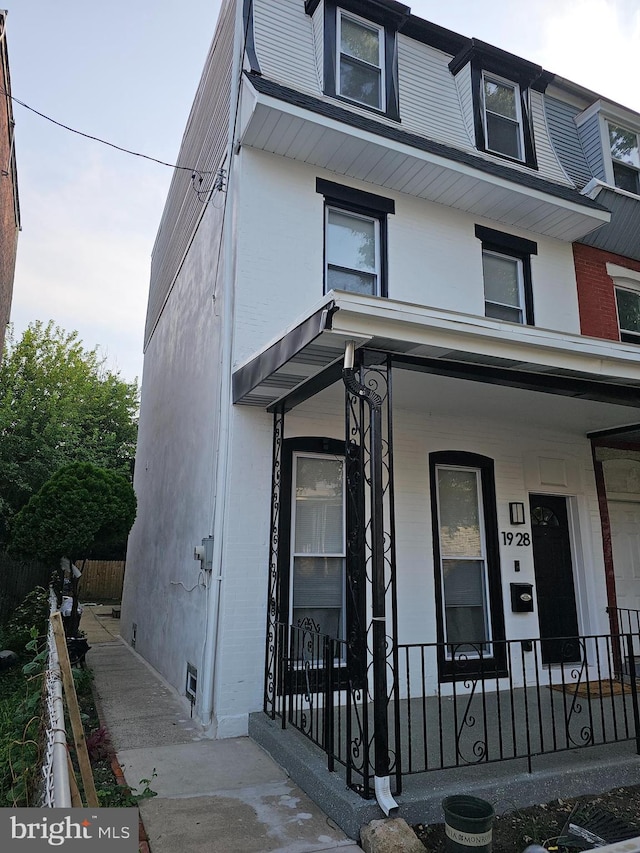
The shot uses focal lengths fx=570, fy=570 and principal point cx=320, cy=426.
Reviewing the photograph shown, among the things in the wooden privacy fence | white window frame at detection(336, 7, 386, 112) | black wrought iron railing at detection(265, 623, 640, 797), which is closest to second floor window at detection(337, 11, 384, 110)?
white window frame at detection(336, 7, 386, 112)

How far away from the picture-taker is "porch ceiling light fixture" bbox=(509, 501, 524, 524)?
22.1ft

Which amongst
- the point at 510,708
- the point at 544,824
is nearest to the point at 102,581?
the point at 510,708

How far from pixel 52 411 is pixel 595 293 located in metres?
12.6

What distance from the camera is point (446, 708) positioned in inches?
214

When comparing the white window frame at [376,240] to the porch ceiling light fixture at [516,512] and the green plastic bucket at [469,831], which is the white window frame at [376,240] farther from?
the green plastic bucket at [469,831]

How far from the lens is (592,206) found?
7.52m

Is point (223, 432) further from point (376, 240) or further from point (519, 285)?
point (519, 285)

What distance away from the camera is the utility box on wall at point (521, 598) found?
254 inches

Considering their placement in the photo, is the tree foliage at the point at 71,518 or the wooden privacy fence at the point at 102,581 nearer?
the tree foliage at the point at 71,518

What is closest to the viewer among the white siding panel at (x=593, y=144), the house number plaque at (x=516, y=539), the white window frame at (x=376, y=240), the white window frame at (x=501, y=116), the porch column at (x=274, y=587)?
the porch column at (x=274, y=587)

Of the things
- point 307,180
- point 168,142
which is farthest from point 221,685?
point 168,142

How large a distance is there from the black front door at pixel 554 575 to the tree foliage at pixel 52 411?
6.46 m

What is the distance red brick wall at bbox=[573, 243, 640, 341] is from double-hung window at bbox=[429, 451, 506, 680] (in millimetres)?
2732

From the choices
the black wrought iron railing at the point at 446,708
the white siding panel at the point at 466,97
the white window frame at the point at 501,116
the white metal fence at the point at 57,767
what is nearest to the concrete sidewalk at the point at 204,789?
the black wrought iron railing at the point at 446,708
